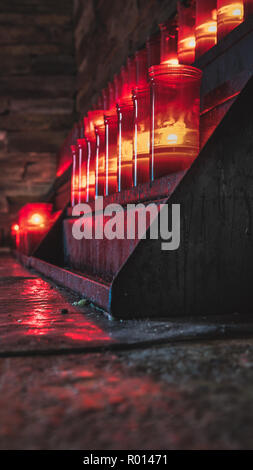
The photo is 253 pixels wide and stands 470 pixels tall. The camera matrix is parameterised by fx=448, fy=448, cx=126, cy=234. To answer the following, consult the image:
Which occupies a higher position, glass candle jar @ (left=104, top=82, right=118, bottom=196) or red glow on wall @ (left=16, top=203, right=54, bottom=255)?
glass candle jar @ (left=104, top=82, right=118, bottom=196)

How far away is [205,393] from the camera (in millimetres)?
624

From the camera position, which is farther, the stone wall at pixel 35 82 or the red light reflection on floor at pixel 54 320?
the stone wall at pixel 35 82

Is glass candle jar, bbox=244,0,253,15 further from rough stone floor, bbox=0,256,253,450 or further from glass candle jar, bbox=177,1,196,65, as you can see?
rough stone floor, bbox=0,256,253,450

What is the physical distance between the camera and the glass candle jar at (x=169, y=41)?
1.73m

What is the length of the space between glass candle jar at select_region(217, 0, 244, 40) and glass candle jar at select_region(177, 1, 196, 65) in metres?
0.25

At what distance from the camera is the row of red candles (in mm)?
1304

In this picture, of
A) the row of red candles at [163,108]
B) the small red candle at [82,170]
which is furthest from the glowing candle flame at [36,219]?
the row of red candles at [163,108]

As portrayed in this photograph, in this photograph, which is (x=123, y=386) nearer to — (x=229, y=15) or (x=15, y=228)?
(x=229, y=15)

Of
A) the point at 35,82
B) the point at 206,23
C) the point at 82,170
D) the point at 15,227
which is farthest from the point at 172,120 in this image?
the point at 35,82

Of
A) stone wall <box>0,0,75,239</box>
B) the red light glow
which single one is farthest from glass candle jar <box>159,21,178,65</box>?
stone wall <box>0,0,75,239</box>

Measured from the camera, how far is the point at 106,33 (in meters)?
3.79

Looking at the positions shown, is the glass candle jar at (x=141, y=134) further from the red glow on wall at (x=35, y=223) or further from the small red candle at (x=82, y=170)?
the red glow on wall at (x=35, y=223)

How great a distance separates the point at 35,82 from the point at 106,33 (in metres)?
2.53

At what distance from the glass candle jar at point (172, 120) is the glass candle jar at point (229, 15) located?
0.56 feet
